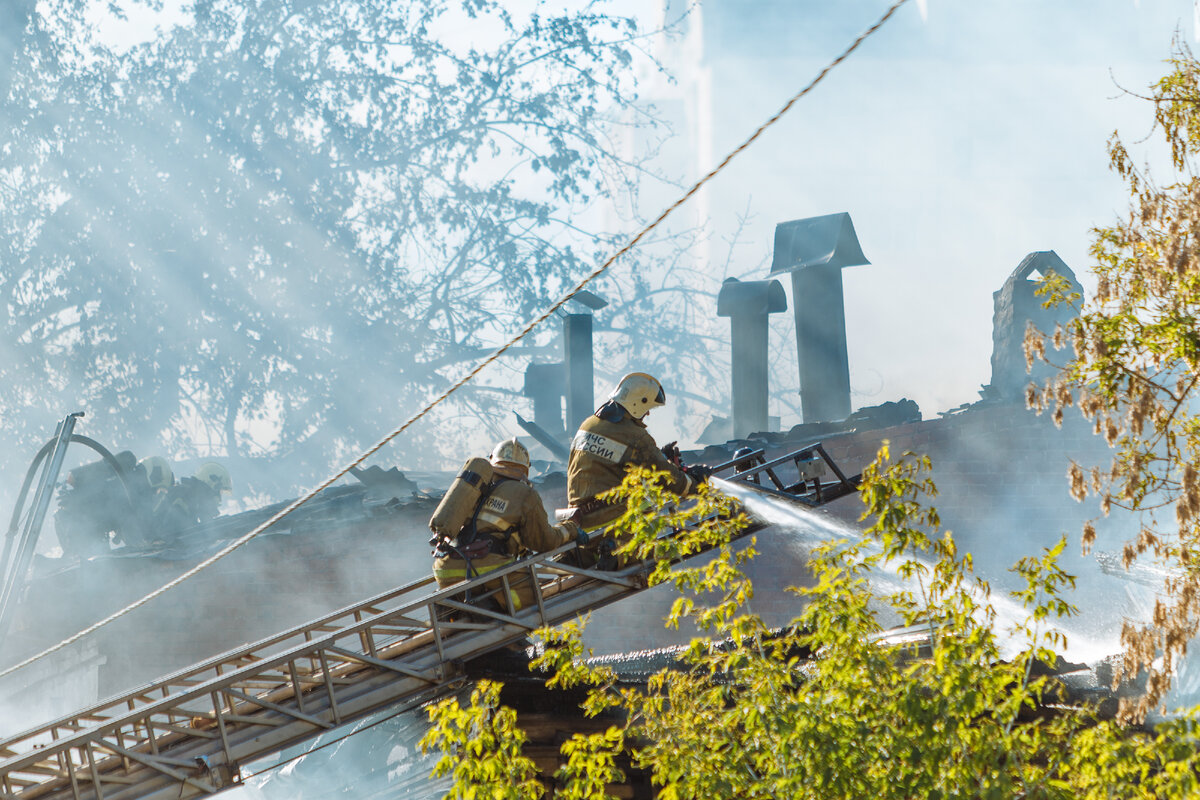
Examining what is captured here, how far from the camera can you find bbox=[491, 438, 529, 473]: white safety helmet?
23.3ft

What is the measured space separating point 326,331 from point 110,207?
486 centimetres

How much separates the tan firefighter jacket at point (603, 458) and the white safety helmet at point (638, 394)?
0.07 meters

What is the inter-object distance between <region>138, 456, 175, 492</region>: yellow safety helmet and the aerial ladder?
8622mm

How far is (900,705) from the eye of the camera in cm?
400

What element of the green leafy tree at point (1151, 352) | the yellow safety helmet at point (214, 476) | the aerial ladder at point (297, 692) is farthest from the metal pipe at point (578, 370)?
the green leafy tree at point (1151, 352)

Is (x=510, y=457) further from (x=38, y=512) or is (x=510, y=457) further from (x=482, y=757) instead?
(x=38, y=512)

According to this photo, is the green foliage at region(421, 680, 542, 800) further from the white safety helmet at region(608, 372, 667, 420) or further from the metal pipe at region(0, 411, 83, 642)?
the metal pipe at region(0, 411, 83, 642)

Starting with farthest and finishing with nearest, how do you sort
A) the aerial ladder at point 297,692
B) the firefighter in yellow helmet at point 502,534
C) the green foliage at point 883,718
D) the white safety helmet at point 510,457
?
1. the white safety helmet at point 510,457
2. the firefighter in yellow helmet at point 502,534
3. the aerial ladder at point 297,692
4. the green foliage at point 883,718

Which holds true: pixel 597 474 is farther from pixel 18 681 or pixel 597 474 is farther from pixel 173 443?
pixel 173 443

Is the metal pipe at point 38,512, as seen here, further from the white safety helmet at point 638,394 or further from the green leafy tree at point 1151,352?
the green leafy tree at point 1151,352

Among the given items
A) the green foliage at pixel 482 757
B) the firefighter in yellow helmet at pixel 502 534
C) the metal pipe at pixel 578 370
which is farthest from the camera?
the metal pipe at pixel 578 370

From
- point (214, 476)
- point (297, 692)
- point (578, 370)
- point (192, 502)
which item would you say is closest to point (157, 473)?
point (192, 502)

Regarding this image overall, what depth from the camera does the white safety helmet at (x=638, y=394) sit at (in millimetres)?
7266

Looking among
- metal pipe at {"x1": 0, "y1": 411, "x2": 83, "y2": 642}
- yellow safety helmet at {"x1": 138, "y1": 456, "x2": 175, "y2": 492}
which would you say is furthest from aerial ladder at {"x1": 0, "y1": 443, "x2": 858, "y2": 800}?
yellow safety helmet at {"x1": 138, "y1": 456, "x2": 175, "y2": 492}
